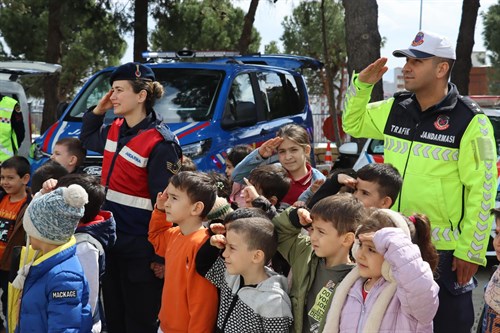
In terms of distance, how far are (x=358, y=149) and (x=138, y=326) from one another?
6.27m

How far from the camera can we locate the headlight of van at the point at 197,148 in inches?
318

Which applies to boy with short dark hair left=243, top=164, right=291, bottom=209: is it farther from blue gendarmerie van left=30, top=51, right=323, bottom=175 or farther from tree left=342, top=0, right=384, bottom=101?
tree left=342, top=0, right=384, bottom=101

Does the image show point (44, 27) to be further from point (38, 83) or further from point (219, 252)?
point (219, 252)

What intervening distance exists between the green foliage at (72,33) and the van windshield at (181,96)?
8366 millimetres

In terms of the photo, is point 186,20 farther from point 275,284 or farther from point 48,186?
point 275,284

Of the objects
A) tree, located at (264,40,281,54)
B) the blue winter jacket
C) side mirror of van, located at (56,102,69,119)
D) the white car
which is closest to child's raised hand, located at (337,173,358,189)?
the blue winter jacket

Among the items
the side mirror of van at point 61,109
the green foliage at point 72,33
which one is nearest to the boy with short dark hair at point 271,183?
the side mirror of van at point 61,109

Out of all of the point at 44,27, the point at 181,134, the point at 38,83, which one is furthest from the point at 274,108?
the point at 38,83

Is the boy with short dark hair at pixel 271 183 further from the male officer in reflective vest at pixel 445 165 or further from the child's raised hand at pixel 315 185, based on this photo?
the male officer in reflective vest at pixel 445 165

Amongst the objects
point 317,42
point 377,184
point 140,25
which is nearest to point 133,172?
point 377,184

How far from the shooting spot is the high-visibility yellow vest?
9086 mm

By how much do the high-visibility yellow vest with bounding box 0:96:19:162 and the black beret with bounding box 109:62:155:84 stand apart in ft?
13.2

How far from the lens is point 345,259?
13.5ft

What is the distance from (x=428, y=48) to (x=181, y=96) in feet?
15.8
